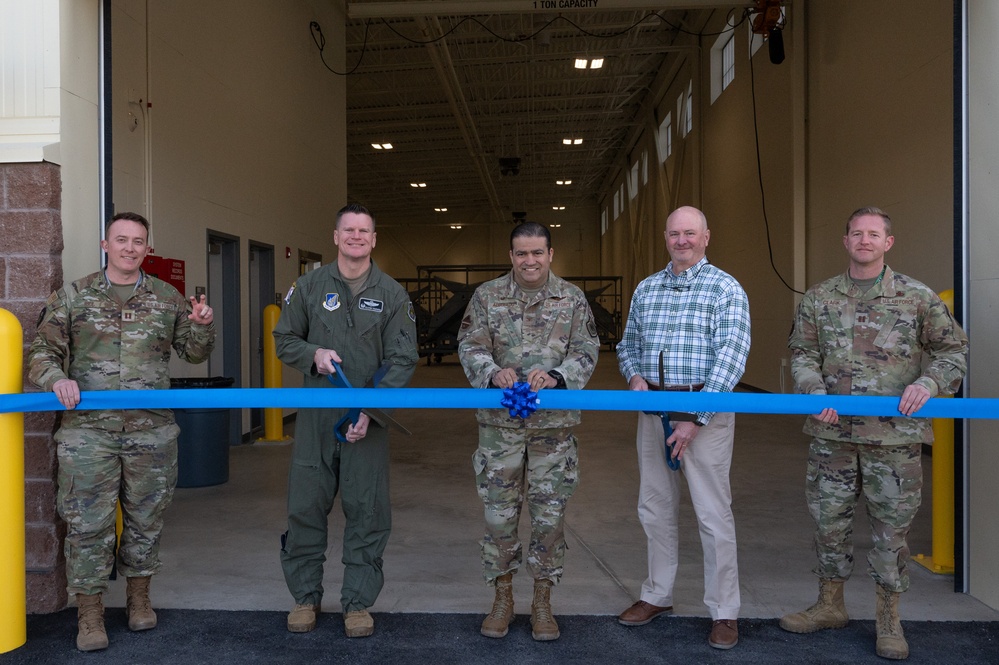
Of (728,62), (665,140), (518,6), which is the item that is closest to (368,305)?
(518,6)

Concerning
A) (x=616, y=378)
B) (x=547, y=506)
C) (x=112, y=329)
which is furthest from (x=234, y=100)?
(x=616, y=378)

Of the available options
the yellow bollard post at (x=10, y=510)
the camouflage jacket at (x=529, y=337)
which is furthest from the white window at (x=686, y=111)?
the yellow bollard post at (x=10, y=510)

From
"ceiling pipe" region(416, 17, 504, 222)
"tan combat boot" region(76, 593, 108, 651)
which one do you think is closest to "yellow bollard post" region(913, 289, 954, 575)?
"tan combat boot" region(76, 593, 108, 651)

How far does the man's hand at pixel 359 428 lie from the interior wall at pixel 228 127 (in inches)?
140

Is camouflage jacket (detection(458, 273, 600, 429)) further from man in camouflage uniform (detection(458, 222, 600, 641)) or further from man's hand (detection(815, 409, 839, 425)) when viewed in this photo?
man's hand (detection(815, 409, 839, 425))

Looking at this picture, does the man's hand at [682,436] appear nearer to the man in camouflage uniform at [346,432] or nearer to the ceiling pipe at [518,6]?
the man in camouflage uniform at [346,432]

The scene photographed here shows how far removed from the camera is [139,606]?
10.7 ft

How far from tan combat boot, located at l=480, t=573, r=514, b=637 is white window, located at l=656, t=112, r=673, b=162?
51.9ft

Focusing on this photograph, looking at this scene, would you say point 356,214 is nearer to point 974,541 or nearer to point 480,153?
point 974,541

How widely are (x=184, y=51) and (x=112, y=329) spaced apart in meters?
4.49

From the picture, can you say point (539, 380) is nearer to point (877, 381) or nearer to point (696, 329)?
point (696, 329)

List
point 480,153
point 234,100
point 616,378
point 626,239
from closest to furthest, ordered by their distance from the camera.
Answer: point 234,100
point 616,378
point 480,153
point 626,239

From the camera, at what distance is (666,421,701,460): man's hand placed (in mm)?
3027

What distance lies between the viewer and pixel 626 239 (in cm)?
2461
